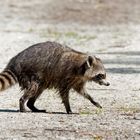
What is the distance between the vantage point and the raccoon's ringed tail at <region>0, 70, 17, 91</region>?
12.7m

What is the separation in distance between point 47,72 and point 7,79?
686 millimetres

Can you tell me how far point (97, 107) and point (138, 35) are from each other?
45.5 feet

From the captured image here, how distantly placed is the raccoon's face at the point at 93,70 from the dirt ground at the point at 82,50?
1.66 ft

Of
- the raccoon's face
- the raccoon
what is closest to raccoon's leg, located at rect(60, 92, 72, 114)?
the raccoon

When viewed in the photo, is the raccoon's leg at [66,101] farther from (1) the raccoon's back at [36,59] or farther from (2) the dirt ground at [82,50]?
(1) the raccoon's back at [36,59]

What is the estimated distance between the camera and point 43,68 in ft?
42.3

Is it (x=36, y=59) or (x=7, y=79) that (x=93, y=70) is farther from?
(x=7, y=79)

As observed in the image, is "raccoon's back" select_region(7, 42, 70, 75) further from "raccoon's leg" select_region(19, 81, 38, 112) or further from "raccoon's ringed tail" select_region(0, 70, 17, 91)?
"raccoon's leg" select_region(19, 81, 38, 112)

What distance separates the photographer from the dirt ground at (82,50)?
1092 cm

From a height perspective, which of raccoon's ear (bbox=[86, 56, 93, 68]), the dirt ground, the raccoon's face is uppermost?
raccoon's ear (bbox=[86, 56, 93, 68])

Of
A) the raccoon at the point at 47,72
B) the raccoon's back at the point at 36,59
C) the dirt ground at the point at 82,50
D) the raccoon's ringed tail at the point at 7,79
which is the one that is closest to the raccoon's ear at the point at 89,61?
the raccoon at the point at 47,72

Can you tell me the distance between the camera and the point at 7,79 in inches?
502

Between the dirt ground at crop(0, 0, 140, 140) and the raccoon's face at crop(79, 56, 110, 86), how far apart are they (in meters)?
0.51

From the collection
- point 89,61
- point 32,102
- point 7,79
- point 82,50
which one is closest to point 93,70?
point 89,61
